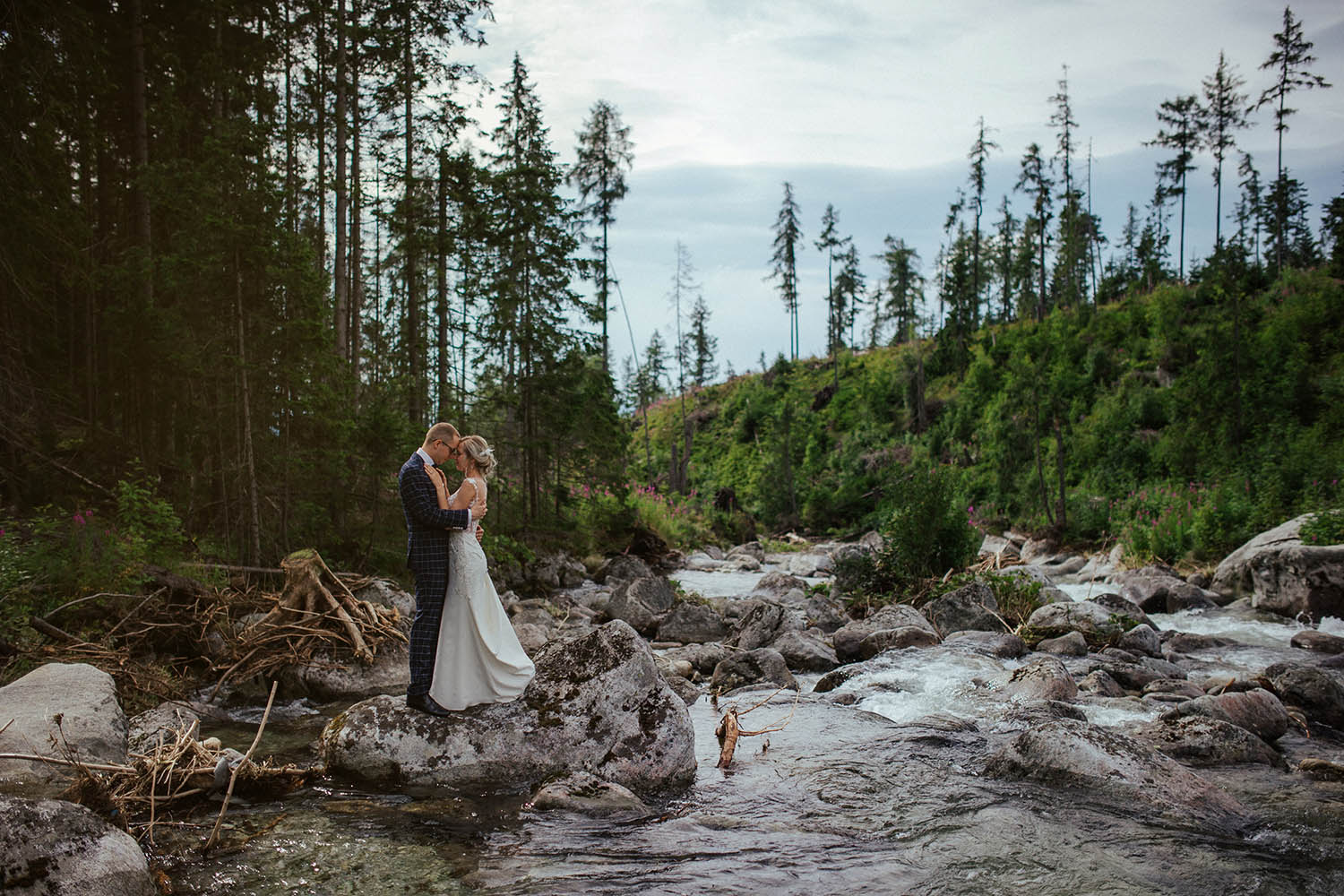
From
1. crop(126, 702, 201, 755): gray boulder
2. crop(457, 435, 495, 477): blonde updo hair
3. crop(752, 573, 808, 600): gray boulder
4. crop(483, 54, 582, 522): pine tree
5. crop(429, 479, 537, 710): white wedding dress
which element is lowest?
crop(752, 573, 808, 600): gray boulder

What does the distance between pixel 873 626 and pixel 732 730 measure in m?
5.34

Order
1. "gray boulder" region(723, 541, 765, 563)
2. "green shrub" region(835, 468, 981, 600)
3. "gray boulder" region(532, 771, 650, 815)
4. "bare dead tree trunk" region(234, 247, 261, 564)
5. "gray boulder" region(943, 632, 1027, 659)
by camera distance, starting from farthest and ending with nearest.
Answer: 1. "gray boulder" region(723, 541, 765, 563)
2. "green shrub" region(835, 468, 981, 600)
3. "bare dead tree trunk" region(234, 247, 261, 564)
4. "gray boulder" region(943, 632, 1027, 659)
5. "gray boulder" region(532, 771, 650, 815)

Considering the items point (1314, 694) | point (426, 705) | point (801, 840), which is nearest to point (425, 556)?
point (426, 705)

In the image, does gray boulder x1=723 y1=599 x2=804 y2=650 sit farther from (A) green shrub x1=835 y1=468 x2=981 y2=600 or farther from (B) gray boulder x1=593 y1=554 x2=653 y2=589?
(B) gray boulder x1=593 y1=554 x2=653 y2=589

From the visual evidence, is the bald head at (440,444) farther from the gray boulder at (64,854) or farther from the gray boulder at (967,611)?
the gray boulder at (967,611)

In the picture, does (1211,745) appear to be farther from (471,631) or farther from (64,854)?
(64,854)

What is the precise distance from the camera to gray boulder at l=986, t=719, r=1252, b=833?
5262mm

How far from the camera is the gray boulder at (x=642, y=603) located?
43.3 ft

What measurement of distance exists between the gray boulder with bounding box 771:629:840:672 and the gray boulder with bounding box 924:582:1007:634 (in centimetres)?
240

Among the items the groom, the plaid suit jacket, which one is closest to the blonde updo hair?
the groom

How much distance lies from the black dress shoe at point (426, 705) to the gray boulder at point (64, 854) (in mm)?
2174

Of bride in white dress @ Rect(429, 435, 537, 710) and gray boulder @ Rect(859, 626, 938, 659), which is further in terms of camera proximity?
gray boulder @ Rect(859, 626, 938, 659)

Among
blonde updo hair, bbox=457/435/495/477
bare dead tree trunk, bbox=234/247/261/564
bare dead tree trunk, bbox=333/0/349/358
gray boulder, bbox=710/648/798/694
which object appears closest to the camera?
blonde updo hair, bbox=457/435/495/477

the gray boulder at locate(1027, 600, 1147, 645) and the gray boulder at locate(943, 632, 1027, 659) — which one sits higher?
the gray boulder at locate(1027, 600, 1147, 645)
